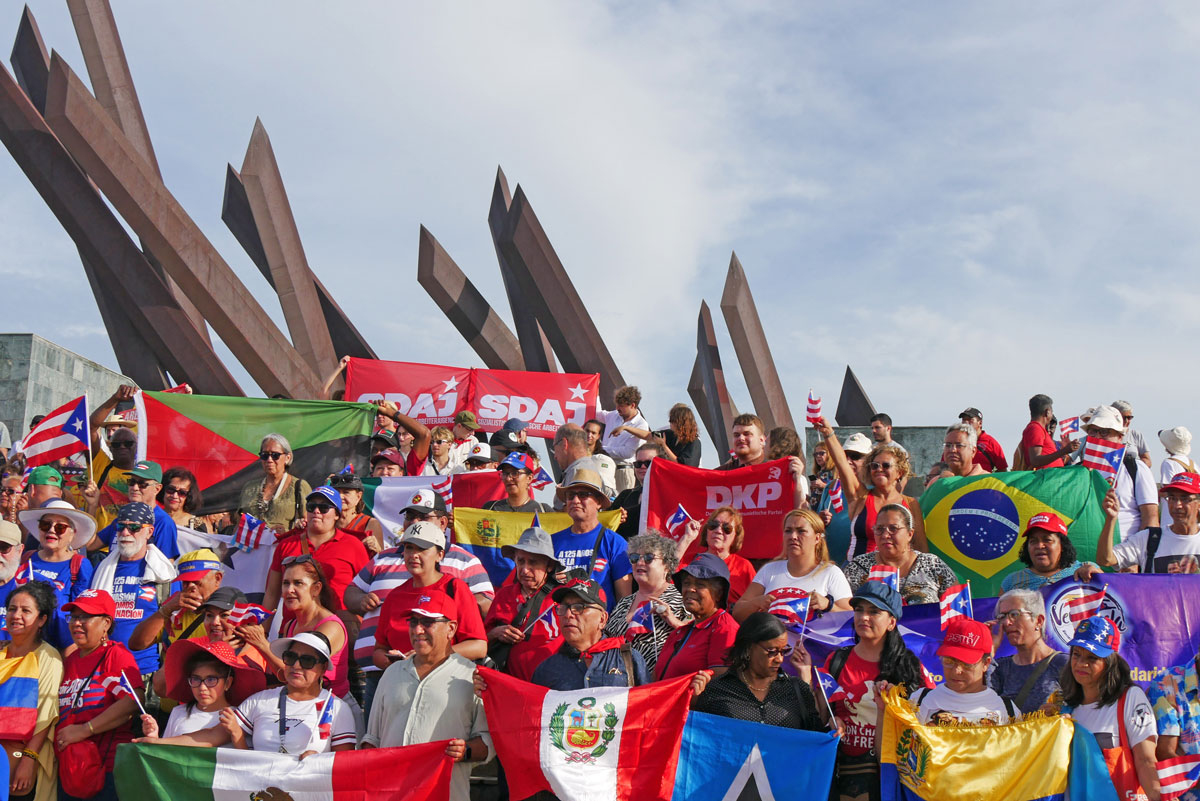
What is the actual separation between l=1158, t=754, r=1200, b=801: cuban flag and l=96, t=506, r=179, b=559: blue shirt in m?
6.41

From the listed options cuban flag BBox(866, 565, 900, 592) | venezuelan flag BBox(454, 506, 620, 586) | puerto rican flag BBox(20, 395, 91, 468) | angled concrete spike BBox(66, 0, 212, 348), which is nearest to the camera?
cuban flag BBox(866, 565, 900, 592)

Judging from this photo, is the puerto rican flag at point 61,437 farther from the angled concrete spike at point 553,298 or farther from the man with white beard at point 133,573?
the angled concrete spike at point 553,298

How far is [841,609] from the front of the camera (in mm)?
6945

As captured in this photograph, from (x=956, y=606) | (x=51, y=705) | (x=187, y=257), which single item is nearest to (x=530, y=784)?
(x=956, y=606)

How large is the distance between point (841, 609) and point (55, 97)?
12028 mm

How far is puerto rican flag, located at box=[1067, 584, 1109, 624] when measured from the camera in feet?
22.1

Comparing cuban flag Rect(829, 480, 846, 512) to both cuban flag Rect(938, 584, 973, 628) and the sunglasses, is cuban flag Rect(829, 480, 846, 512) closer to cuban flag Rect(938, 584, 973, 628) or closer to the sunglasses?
cuban flag Rect(938, 584, 973, 628)

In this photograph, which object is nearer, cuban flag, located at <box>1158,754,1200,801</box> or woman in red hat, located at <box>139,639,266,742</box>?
cuban flag, located at <box>1158,754,1200,801</box>

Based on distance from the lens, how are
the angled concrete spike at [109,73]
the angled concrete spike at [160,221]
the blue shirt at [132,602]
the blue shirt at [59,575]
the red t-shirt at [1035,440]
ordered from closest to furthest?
1. the blue shirt at [132,602]
2. the blue shirt at [59,575]
3. the red t-shirt at [1035,440]
4. the angled concrete spike at [160,221]
5. the angled concrete spike at [109,73]

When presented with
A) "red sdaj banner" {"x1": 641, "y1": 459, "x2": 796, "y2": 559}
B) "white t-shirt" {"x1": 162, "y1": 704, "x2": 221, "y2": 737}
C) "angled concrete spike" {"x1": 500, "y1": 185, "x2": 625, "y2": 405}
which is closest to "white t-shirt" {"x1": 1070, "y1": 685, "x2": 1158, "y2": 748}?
"red sdaj banner" {"x1": 641, "y1": 459, "x2": 796, "y2": 559}

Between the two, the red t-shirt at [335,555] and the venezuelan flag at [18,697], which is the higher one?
the red t-shirt at [335,555]

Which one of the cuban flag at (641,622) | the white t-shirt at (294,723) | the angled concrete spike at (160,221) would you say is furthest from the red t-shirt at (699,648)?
the angled concrete spike at (160,221)

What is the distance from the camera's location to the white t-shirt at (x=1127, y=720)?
5621 millimetres

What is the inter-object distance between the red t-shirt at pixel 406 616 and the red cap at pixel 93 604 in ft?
5.41
